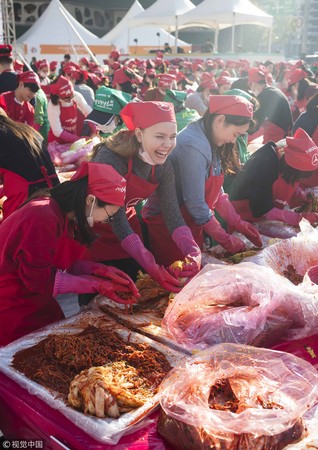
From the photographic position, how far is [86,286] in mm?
2154

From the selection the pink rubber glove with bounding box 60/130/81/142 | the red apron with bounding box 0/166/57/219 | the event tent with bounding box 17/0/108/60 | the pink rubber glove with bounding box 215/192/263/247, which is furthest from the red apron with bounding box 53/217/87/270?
the event tent with bounding box 17/0/108/60

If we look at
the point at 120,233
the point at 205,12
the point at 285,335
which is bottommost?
the point at 285,335

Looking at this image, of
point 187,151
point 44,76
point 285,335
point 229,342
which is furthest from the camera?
point 44,76

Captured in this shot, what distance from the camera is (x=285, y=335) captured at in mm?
2174

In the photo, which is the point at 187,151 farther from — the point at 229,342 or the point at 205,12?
the point at 205,12

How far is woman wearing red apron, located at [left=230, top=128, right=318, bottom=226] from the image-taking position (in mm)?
3096

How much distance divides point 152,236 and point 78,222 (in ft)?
2.81

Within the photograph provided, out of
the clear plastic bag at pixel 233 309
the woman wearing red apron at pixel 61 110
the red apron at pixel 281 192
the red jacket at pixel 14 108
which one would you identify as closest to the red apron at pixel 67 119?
the woman wearing red apron at pixel 61 110

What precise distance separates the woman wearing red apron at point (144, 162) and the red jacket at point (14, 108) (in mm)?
2869

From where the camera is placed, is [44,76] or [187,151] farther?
[44,76]

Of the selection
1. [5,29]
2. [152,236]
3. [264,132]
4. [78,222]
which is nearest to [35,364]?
[78,222]

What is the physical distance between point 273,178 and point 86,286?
1.52 metres

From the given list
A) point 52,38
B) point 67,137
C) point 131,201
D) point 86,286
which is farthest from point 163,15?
point 86,286

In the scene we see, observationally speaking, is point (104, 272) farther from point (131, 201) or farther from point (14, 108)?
point (14, 108)
